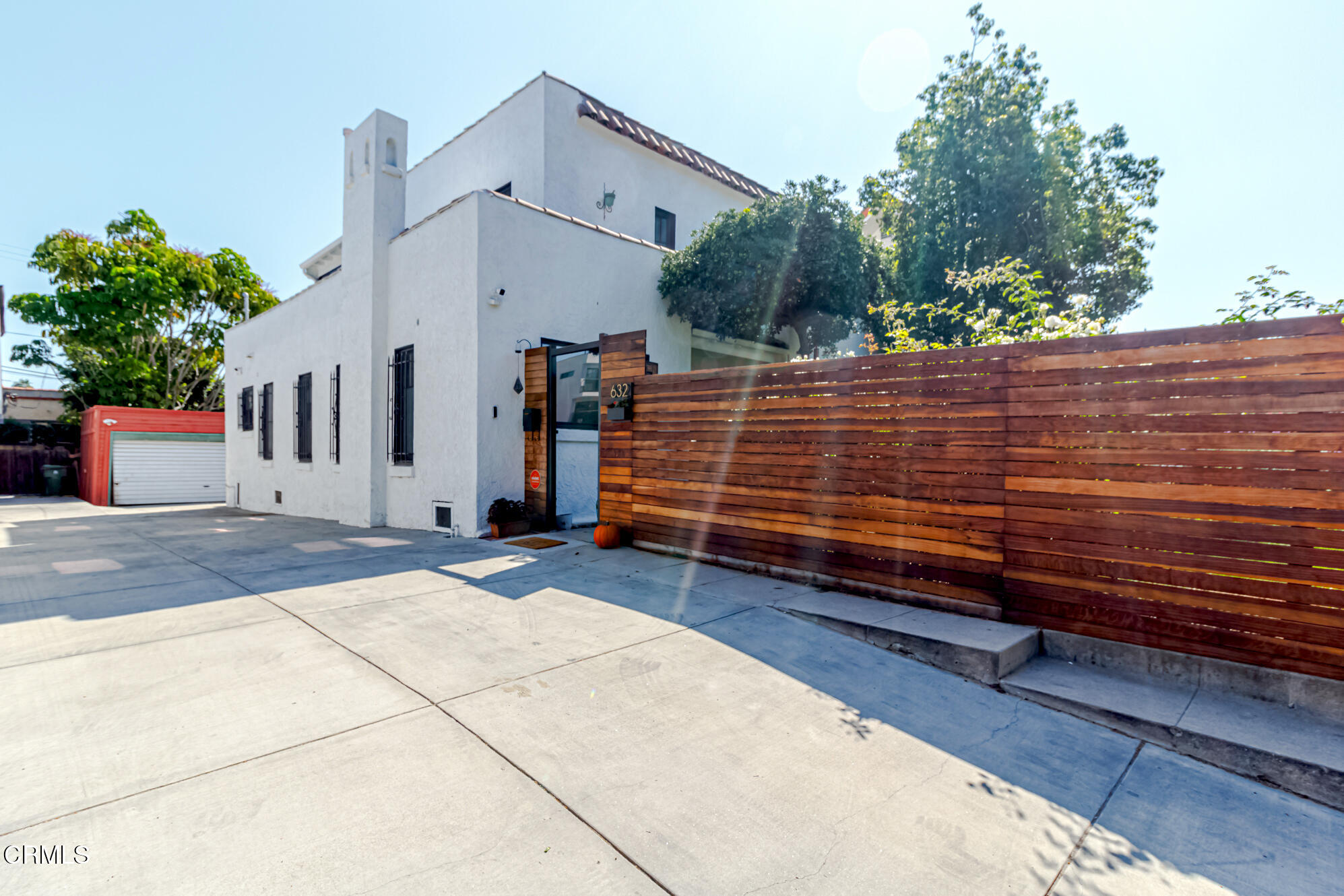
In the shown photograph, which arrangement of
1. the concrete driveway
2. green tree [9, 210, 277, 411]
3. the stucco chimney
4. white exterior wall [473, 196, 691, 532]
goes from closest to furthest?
the concrete driveway, white exterior wall [473, 196, 691, 532], the stucco chimney, green tree [9, 210, 277, 411]

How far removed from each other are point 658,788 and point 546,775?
16.7 inches

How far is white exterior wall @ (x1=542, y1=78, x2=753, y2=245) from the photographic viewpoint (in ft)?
33.8

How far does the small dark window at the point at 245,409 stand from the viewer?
47.0 ft

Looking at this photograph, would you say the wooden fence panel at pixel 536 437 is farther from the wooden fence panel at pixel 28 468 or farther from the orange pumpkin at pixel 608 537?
the wooden fence panel at pixel 28 468

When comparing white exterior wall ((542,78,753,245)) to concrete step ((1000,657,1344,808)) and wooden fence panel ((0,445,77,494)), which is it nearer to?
concrete step ((1000,657,1344,808))

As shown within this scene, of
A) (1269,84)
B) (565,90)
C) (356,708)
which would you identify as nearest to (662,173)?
(565,90)

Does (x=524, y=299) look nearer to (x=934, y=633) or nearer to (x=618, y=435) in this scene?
(x=618, y=435)

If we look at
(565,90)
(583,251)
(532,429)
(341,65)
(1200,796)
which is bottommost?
(1200,796)

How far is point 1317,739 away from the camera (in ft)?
8.45

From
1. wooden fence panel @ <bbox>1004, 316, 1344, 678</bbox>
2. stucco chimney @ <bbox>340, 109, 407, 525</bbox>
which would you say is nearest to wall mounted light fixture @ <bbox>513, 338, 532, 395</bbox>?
stucco chimney @ <bbox>340, 109, 407, 525</bbox>

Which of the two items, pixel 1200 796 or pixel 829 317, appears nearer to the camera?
pixel 1200 796

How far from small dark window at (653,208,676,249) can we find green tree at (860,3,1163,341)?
492cm

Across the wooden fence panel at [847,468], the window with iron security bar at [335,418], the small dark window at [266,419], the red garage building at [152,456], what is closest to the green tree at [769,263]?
the wooden fence panel at [847,468]

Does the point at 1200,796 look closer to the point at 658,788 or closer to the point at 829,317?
the point at 658,788
